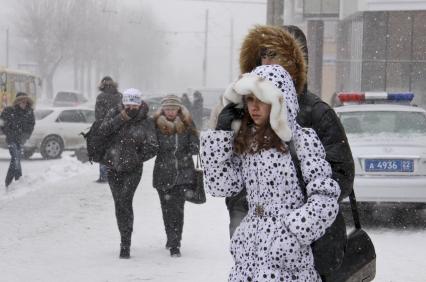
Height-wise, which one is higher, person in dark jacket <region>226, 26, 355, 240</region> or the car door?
person in dark jacket <region>226, 26, 355, 240</region>

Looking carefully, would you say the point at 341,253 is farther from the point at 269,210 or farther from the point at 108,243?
the point at 108,243

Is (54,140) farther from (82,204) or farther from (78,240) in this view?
(78,240)

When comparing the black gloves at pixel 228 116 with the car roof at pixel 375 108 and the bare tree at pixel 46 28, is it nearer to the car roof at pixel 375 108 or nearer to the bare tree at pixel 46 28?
the car roof at pixel 375 108

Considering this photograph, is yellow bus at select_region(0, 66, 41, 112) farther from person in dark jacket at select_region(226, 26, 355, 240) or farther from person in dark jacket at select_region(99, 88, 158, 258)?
person in dark jacket at select_region(226, 26, 355, 240)

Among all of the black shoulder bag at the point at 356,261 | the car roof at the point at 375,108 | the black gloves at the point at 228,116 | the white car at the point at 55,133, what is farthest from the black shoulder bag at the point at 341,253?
the white car at the point at 55,133

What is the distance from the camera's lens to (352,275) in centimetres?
Result: 438

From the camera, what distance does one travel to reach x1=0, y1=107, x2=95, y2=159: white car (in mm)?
24469

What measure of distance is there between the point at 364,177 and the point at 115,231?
2994 millimetres

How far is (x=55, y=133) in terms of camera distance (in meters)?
24.7

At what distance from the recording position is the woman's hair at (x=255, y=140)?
3972 mm

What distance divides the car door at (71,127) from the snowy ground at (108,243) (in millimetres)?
10202

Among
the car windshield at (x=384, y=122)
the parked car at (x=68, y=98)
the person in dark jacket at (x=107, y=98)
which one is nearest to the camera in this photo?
the car windshield at (x=384, y=122)

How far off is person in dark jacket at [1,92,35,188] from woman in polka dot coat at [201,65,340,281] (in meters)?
11.9

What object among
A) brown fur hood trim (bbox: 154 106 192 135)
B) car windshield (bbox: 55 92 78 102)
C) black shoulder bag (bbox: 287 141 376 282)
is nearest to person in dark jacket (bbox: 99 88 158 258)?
brown fur hood trim (bbox: 154 106 192 135)
